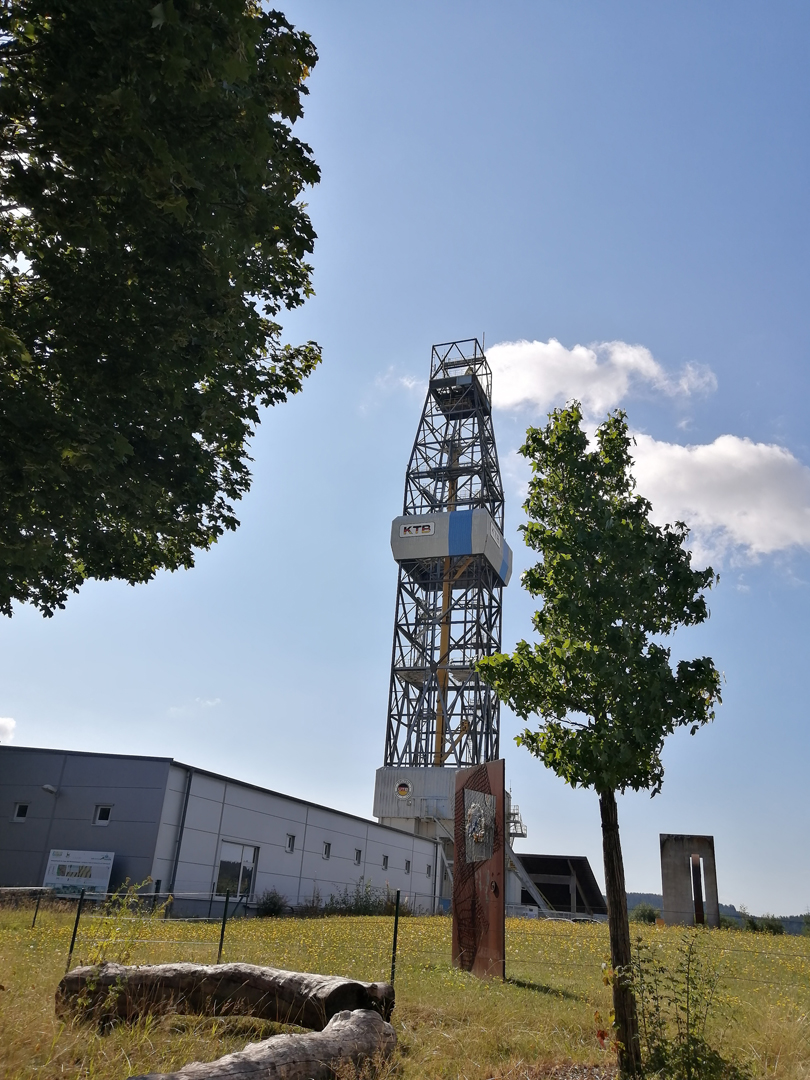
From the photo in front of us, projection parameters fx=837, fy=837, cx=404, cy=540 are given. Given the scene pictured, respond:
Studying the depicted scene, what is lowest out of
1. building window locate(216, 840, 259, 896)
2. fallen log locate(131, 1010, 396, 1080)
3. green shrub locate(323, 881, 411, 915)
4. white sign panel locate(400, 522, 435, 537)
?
fallen log locate(131, 1010, 396, 1080)

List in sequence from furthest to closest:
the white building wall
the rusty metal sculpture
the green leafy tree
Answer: the white building wall
the rusty metal sculpture
the green leafy tree

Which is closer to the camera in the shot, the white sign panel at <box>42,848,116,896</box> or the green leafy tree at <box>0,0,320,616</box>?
the green leafy tree at <box>0,0,320,616</box>

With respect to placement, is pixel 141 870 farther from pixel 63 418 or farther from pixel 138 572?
pixel 63 418

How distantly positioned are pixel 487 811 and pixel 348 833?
2468cm

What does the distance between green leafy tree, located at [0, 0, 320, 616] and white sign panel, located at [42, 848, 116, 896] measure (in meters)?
15.8

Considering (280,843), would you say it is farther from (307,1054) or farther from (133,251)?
(133,251)

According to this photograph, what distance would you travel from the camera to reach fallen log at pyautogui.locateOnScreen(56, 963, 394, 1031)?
8.73 m

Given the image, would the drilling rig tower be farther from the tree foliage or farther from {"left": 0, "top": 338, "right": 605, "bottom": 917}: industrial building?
the tree foliage

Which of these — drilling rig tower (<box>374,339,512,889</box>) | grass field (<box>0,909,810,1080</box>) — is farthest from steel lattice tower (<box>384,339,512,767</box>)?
grass field (<box>0,909,810,1080</box>)

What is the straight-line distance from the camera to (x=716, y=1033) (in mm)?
9078

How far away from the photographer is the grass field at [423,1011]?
24.2 feet

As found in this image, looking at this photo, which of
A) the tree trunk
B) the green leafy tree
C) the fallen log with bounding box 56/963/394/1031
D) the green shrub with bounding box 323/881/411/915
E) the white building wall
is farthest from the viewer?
the green shrub with bounding box 323/881/411/915

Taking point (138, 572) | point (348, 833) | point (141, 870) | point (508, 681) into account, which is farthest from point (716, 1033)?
point (348, 833)

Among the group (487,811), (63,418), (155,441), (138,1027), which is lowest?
(138,1027)
